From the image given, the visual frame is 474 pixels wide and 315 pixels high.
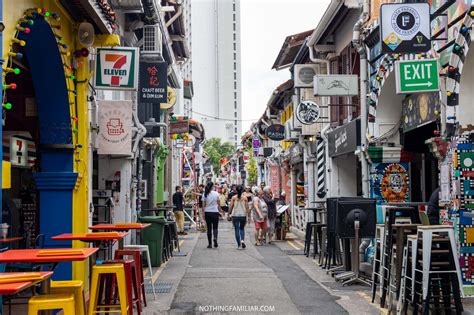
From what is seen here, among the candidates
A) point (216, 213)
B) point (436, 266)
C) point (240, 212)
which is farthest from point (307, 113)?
point (436, 266)

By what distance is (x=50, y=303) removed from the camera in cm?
566

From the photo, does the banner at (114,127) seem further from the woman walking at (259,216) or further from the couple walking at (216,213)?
the woman walking at (259,216)

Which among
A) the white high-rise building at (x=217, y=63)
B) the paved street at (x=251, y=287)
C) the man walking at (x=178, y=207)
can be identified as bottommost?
the paved street at (x=251, y=287)

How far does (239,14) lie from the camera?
443ft

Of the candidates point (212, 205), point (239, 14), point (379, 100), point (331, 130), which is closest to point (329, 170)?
point (331, 130)

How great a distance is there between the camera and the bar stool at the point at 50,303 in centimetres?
559

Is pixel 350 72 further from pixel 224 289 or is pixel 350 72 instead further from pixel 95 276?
pixel 95 276

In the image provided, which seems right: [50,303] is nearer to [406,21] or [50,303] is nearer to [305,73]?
[406,21]

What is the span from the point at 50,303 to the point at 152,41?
524 inches

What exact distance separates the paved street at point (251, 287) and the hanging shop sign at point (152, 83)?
4088 millimetres

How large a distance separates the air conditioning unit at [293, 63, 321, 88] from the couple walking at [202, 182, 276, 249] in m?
3.50

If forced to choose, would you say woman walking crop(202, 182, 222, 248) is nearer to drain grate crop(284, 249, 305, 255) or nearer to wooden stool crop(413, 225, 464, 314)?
drain grate crop(284, 249, 305, 255)

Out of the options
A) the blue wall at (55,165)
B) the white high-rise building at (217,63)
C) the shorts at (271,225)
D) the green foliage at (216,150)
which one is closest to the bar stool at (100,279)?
the blue wall at (55,165)

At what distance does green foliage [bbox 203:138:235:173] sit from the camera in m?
99.1
